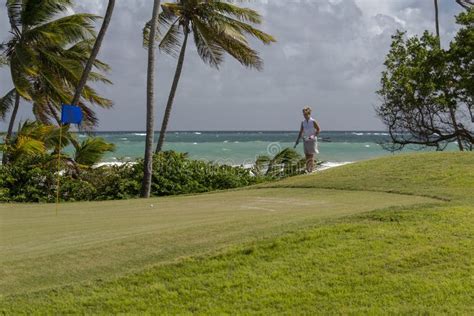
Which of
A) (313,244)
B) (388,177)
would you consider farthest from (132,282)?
(388,177)

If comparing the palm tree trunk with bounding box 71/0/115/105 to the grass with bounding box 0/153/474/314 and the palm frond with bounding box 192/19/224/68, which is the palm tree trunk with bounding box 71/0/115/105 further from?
the grass with bounding box 0/153/474/314

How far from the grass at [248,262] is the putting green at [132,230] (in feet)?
0.08

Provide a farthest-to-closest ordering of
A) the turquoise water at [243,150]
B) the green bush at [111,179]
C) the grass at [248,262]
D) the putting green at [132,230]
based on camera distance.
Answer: the turquoise water at [243,150]
the green bush at [111,179]
the putting green at [132,230]
the grass at [248,262]

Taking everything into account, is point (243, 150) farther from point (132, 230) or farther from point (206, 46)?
point (132, 230)

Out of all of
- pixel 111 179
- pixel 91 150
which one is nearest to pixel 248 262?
pixel 111 179

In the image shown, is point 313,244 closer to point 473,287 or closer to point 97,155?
point 473,287

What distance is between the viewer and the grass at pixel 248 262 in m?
6.41

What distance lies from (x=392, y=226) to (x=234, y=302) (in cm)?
289

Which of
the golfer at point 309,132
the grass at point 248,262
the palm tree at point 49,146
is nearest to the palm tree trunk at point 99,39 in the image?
the palm tree at point 49,146

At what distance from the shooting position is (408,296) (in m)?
6.35

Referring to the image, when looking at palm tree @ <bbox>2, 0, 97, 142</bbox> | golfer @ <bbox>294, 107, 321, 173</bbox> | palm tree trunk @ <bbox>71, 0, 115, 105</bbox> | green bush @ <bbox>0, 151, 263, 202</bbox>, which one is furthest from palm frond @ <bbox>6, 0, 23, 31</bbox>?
golfer @ <bbox>294, 107, 321, 173</bbox>

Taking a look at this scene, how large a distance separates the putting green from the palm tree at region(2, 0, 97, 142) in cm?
992

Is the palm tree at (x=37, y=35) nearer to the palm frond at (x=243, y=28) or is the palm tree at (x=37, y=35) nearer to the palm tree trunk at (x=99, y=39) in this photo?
the palm tree trunk at (x=99, y=39)

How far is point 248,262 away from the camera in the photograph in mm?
7398
